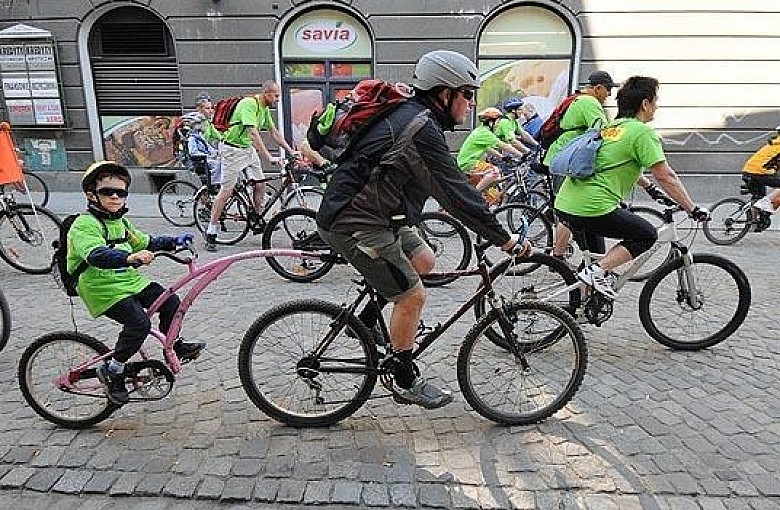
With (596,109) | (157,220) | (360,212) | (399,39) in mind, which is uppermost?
(399,39)

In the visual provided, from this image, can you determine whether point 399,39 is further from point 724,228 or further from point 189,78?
point 724,228

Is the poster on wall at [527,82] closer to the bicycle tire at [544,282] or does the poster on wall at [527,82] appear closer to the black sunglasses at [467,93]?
the bicycle tire at [544,282]

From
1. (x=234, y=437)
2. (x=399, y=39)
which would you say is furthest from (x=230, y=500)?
(x=399, y=39)

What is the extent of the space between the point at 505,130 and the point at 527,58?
127 inches

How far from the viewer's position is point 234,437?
3213mm

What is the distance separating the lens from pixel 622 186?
4031 mm

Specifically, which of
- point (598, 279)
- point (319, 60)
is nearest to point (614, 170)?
point (598, 279)

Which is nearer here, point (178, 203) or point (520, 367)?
point (520, 367)

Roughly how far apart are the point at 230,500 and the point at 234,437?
50cm

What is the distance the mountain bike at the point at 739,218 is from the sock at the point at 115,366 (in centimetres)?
703

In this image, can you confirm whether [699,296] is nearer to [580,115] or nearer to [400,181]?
[580,115]

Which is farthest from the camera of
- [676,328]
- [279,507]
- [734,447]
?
[676,328]

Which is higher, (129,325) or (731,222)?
(129,325)

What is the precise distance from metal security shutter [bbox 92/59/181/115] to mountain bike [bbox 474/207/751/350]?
9.23 metres
